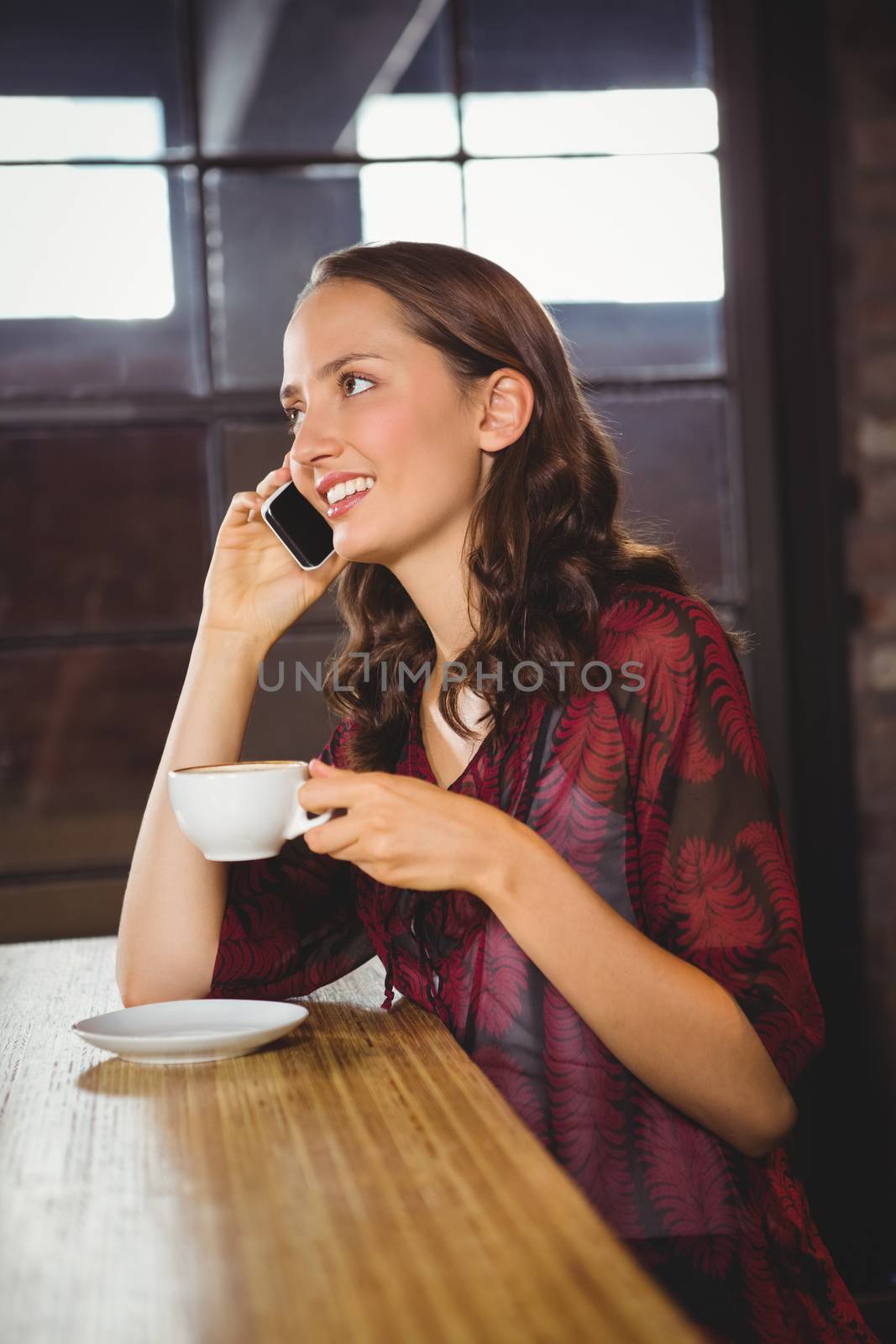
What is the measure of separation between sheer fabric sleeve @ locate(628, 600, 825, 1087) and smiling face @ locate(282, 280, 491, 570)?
296 mm

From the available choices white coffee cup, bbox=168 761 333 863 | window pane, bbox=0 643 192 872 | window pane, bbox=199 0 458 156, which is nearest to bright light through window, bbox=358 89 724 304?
window pane, bbox=199 0 458 156

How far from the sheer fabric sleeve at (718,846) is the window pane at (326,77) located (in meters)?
1.47

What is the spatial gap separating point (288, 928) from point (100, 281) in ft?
4.62

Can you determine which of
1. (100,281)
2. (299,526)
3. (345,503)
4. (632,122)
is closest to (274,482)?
(299,526)

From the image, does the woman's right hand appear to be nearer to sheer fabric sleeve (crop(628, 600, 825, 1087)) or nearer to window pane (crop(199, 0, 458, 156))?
sheer fabric sleeve (crop(628, 600, 825, 1087))

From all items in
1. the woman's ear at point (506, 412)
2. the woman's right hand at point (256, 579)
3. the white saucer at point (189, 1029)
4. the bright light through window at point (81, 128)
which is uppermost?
the bright light through window at point (81, 128)

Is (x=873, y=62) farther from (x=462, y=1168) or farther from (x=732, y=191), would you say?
(x=462, y=1168)

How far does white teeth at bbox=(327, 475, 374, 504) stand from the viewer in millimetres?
1335

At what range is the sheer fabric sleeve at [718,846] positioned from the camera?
107 centimetres

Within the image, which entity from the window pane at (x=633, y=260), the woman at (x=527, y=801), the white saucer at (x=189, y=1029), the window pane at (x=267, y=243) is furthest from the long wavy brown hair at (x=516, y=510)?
the window pane at (x=633, y=260)

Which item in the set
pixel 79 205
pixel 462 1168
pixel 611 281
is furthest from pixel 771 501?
pixel 462 1168

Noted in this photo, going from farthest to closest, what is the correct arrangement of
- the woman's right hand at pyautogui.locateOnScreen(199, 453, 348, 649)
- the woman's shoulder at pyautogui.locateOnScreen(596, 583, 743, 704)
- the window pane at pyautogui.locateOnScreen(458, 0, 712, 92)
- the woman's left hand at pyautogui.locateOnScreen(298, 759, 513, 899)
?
1. the window pane at pyautogui.locateOnScreen(458, 0, 712, 92)
2. the woman's right hand at pyautogui.locateOnScreen(199, 453, 348, 649)
3. the woman's shoulder at pyautogui.locateOnScreen(596, 583, 743, 704)
4. the woman's left hand at pyautogui.locateOnScreen(298, 759, 513, 899)

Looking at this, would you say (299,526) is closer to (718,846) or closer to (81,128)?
(718,846)

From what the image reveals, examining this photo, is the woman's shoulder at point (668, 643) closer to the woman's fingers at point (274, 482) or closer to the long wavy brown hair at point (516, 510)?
the long wavy brown hair at point (516, 510)
